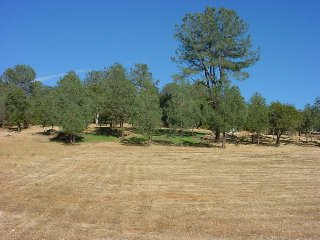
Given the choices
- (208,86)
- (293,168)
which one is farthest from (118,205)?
(208,86)

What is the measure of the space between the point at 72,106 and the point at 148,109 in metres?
10.7

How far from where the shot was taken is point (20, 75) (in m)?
117

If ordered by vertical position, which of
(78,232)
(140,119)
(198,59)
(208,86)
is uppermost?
(198,59)

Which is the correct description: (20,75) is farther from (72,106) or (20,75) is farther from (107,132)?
(72,106)

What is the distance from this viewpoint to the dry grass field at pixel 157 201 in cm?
1449

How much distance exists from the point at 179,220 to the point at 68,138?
4998cm

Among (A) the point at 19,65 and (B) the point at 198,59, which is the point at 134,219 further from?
(A) the point at 19,65

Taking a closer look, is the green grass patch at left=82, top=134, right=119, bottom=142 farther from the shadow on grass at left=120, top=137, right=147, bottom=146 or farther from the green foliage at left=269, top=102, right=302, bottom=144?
the green foliage at left=269, top=102, right=302, bottom=144

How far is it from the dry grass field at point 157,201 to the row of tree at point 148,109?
21077 millimetres

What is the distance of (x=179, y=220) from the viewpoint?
52.6 feet

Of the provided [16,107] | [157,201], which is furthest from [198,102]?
[157,201]

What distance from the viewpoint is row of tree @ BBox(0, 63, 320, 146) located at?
5566cm

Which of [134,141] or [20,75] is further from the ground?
[20,75]

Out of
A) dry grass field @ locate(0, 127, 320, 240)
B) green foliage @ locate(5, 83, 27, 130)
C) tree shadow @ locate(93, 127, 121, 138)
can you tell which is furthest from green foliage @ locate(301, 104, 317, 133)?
green foliage @ locate(5, 83, 27, 130)
